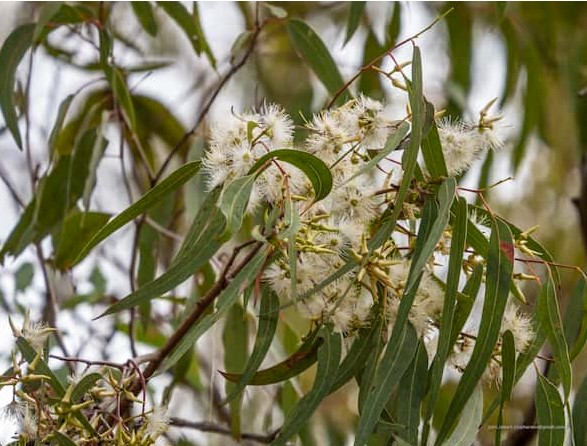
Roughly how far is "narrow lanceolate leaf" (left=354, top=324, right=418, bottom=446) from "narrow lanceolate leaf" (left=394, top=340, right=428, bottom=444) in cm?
5

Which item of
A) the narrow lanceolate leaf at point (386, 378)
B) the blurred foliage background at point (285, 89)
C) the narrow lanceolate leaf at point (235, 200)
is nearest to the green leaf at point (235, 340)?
the blurred foliage background at point (285, 89)

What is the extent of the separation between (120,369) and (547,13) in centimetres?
226

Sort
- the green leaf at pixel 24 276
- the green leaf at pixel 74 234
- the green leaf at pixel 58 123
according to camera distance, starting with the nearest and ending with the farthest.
Result: 1. the green leaf at pixel 58 123
2. the green leaf at pixel 74 234
3. the green leaf at pixel 24 276

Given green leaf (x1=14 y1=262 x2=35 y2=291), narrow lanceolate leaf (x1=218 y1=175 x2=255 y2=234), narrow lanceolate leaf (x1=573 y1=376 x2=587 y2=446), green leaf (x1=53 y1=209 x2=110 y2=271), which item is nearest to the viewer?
narrow lanceolate leaf (x1=218 y1=175 x2=255 y2=234)

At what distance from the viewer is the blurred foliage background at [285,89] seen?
2.18 metres

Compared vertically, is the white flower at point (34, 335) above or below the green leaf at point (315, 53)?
below

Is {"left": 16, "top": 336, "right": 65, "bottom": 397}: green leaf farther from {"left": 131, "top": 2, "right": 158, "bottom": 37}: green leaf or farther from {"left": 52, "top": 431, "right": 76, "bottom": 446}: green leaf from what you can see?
{"left": 131, "top": 2, "right": 158, "bottom": 37}: green leaf

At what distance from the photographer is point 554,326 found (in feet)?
4.12

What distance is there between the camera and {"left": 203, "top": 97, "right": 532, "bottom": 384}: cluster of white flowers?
1189 mm

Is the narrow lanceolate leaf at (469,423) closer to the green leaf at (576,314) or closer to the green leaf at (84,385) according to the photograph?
the green leaf at (576,314)

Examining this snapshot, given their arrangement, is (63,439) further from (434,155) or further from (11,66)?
(11,66)

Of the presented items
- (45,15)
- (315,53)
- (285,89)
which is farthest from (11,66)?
(285,89)

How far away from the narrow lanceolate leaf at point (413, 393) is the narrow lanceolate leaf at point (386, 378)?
0.17ft

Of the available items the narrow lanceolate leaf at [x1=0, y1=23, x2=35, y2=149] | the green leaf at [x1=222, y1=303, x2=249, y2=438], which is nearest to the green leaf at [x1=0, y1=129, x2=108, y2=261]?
the narrow lanceolate leaf at [x1=0, y1=23, x2=35, y2=149]
